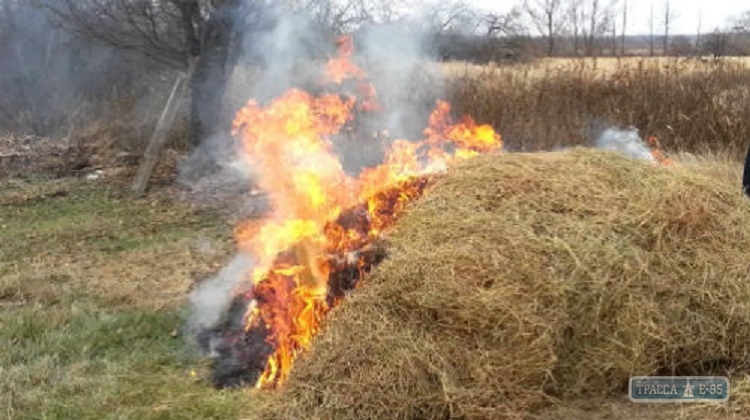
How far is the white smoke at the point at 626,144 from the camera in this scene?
6577 mm

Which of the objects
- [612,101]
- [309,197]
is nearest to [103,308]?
[309,197]

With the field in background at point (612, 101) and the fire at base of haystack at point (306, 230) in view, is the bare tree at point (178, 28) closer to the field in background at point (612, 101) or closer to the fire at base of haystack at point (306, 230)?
the field in background at point (612, 101)

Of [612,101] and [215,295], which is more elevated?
[612,101]

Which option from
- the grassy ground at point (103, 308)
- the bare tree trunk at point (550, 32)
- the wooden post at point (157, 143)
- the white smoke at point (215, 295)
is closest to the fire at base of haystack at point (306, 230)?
the white smoke at point (215, 295)

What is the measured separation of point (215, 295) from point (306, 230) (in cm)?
107

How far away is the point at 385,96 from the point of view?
1005 cm

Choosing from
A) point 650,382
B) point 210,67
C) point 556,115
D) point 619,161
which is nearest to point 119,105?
point 210,67

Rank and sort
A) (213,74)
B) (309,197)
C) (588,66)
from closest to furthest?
(309,197), (213,74), (588,66)

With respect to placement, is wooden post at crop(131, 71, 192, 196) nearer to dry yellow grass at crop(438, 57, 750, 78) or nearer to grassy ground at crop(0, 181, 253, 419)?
grassy ground at crop(0, 181, 253, 419)

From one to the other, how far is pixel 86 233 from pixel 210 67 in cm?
417

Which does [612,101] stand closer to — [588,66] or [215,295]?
[588,66]

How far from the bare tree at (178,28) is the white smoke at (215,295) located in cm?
526

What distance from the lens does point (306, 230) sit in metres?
4.99

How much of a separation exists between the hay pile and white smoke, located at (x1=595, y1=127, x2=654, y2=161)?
53.9 inches
